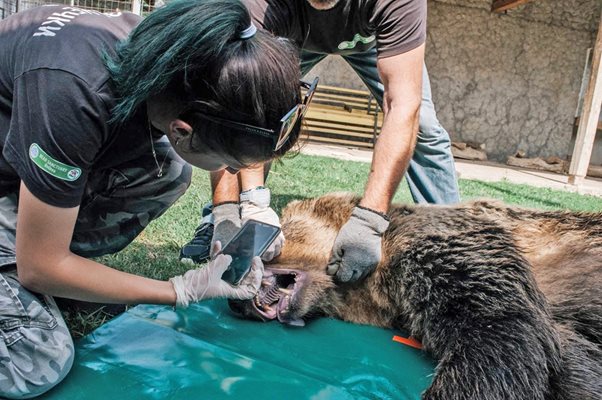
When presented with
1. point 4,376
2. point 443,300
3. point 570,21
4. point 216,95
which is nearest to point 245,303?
point 443,300

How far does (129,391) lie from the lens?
1962 mm

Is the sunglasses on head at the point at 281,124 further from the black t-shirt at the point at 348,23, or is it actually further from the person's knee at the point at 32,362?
the black t-shirt at the point at 348,23

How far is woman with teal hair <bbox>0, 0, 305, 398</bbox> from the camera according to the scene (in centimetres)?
164

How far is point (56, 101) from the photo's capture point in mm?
1626

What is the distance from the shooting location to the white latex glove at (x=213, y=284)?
2178mm

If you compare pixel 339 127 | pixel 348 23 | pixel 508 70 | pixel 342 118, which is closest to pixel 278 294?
pixel 348 23

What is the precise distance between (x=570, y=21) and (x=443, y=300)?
14308 mm

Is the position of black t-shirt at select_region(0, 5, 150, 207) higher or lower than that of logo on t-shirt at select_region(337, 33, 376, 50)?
lower

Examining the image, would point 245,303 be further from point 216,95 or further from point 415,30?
point 415,30

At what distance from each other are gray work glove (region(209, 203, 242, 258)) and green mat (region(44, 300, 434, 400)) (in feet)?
1.36

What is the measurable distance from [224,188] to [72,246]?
1.03 metres

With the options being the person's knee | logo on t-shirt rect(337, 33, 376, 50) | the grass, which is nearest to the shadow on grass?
the grass

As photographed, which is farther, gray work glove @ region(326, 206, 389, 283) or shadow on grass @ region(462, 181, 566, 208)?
shadow on grass @ region(462, 181, 566, 208)

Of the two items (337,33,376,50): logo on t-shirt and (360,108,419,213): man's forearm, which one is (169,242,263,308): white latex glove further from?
(337,33,376,50): logo on t-shirt
